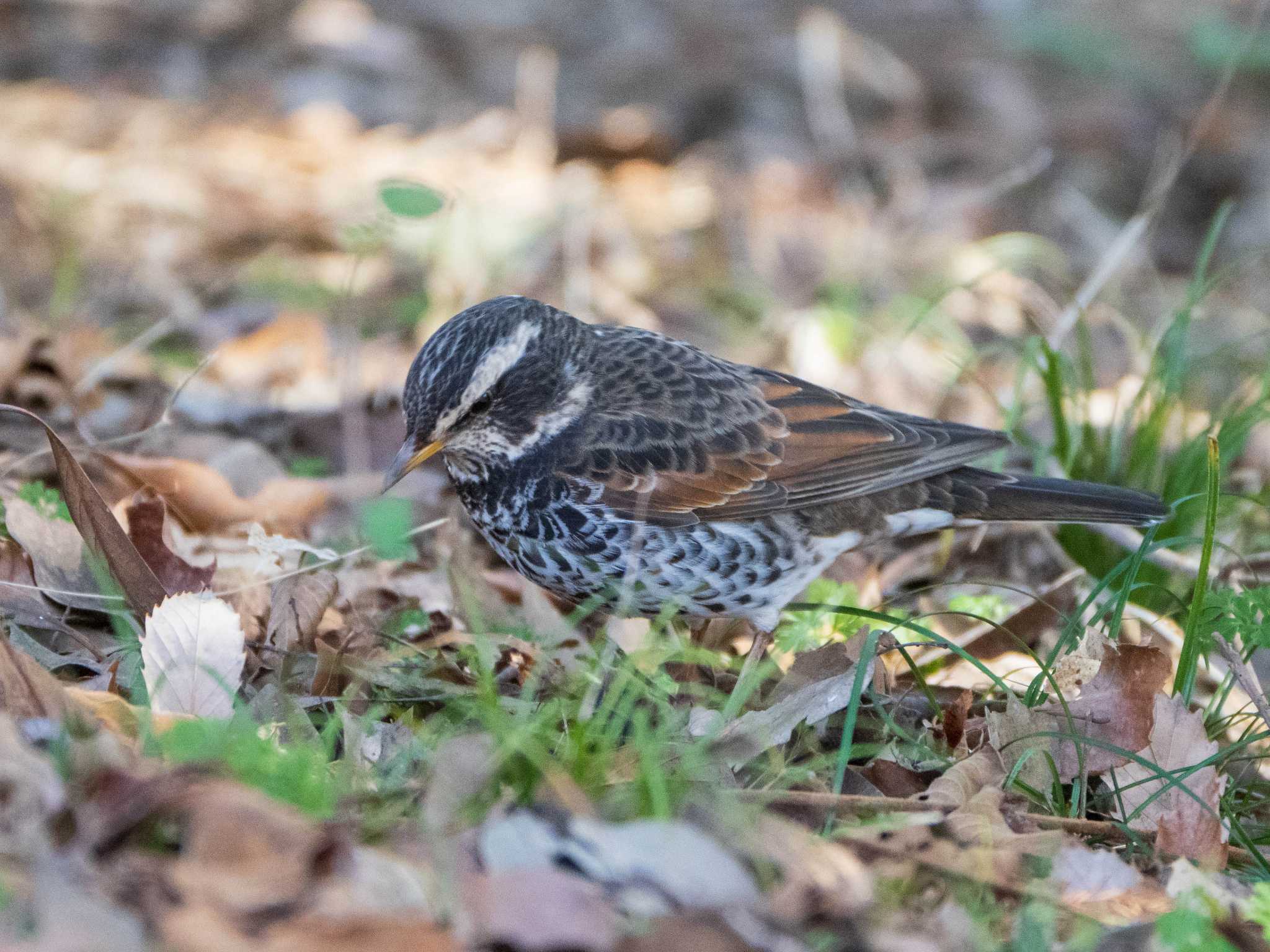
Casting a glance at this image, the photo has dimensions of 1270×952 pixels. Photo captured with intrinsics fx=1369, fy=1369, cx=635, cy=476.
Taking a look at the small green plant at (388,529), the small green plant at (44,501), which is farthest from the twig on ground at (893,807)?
the small green plant at (44,501)

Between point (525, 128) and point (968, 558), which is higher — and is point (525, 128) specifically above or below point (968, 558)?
above

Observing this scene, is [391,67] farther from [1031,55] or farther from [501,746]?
[501,746]

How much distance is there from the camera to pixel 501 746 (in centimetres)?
325

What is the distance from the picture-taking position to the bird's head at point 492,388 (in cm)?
465

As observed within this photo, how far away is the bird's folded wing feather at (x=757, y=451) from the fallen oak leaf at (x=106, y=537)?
148 centimetres

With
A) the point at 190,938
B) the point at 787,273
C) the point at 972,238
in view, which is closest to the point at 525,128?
the point at 787,273

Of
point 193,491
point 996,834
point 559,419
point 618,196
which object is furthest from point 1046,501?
point 618,196

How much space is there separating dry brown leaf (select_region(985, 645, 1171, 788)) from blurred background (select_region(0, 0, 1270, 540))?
200 cm

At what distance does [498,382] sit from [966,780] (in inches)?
82.4

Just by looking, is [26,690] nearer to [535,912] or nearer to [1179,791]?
[535,912]

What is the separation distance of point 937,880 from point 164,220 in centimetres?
745

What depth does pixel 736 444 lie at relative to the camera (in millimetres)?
5160

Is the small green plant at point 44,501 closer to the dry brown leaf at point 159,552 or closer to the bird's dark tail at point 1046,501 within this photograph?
the dry brown leaf at point 159,552

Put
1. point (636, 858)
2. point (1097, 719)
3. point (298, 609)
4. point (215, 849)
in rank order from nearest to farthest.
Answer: point (215, 849), point (636, 858), point (1097, 719), point (298, 609)
